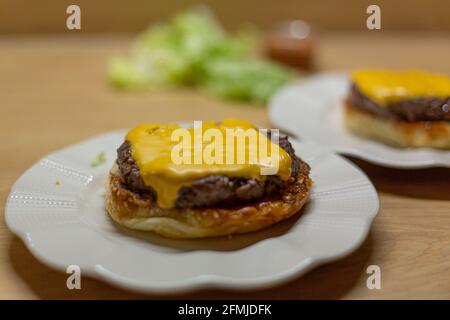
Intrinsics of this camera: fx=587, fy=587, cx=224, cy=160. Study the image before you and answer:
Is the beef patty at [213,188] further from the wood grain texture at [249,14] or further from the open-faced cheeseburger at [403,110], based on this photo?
the wood grain texture at [249,14]

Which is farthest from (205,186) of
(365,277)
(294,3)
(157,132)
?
(294,3)

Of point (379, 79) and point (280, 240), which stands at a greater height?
point (379, 79)

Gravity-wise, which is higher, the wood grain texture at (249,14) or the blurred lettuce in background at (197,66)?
the wood grain texture at (249,14)

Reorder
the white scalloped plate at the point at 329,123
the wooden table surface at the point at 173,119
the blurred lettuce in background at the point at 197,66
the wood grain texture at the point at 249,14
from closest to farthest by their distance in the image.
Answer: the wooden table surface at the point at 173,119 < the white scalloped plate at the point at 329,123 < the blurred lettuce in background at the point at 197,66 < the wood grain texture at the point at 249,14

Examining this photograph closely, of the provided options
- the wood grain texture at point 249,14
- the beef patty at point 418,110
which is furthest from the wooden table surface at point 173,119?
the beef patty at point 418,110

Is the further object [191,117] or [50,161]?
[191,117]

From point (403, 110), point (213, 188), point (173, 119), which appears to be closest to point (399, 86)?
point (403, 110)
